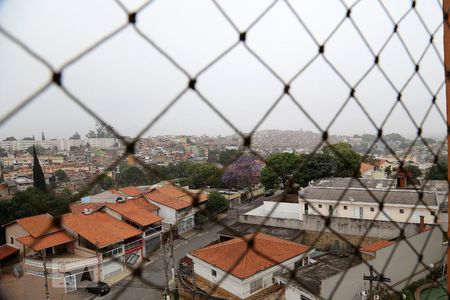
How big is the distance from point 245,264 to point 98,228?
1.43 m

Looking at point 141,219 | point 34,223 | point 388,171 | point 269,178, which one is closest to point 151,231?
point 141,219

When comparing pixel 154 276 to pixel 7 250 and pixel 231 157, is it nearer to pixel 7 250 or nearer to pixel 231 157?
pixel 7 250

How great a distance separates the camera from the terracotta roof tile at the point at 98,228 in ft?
6.50

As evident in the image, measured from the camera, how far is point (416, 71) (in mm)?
893

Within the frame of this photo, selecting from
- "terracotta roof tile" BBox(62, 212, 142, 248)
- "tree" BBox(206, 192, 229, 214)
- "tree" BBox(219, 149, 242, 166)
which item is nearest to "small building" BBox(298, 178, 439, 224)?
"tree" BBox(206, 192, 229, 214)

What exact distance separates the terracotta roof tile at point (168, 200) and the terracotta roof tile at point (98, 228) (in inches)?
54.7

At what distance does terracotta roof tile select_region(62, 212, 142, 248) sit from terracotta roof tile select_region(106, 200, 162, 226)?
0.20 m

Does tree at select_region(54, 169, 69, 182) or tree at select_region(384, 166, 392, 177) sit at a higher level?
tree at select_region(54, 169, 69, 182)

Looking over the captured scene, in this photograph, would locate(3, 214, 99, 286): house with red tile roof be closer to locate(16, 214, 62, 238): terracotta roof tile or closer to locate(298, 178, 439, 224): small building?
locate(16, 214, 62, 238): terracotta roof tile

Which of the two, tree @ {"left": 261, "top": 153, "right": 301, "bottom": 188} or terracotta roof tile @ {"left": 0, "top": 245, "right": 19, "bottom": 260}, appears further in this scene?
tree @ {"left": 261, "top": 153, "right": 301, "bottom": 188}

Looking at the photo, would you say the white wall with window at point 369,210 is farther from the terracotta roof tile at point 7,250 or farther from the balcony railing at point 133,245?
the terracotta roof tile at point 7,250

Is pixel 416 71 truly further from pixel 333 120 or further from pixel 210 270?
pixel 210 270

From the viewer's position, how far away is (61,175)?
1.94 feet

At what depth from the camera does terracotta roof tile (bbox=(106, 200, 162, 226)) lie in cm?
453
